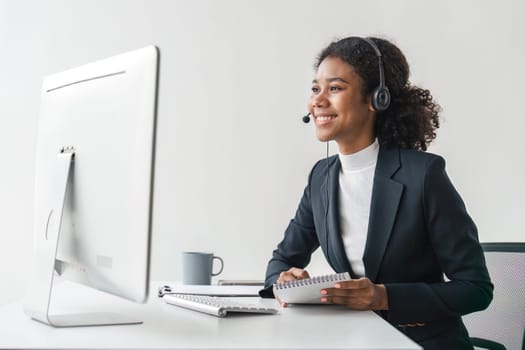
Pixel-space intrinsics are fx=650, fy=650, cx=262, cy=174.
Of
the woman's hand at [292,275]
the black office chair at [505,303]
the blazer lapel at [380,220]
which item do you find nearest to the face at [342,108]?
the blazer lapel at [380,220]

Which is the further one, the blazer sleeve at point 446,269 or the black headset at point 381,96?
the black headset at point 381,96

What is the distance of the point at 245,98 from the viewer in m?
2.79

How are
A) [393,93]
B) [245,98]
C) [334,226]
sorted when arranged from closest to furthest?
1. [334,226]
2. [393,93]
3. [245,98]

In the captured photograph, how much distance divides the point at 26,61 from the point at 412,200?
1.96m

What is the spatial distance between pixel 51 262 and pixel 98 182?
178 millimetres

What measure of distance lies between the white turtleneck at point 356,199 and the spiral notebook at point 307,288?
0.28 meters

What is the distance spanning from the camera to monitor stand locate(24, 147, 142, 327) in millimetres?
1156

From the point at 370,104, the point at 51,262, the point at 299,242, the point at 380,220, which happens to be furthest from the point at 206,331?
the point at 370,104

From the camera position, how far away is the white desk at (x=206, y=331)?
98cm

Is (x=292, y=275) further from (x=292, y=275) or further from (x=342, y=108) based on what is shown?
(x=342, y=108)

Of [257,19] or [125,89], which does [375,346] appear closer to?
[125,89]

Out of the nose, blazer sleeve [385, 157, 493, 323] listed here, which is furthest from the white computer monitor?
the nose

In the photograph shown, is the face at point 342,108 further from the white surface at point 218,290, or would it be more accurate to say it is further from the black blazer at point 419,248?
the white surface at point 218,290

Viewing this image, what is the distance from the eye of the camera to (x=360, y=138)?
69.4 inches
